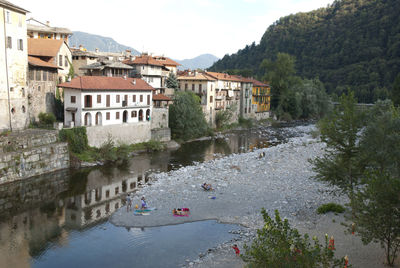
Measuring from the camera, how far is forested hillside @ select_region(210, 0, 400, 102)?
370 ft

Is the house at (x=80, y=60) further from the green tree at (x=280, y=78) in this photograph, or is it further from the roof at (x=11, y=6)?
the green tree at (x=280, y=78)

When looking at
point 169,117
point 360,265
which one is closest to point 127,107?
point 169,117

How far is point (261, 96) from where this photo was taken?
77562 mm

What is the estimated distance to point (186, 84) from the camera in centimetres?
6138

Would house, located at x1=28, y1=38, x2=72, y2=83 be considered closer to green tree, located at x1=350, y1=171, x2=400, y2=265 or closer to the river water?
the river water

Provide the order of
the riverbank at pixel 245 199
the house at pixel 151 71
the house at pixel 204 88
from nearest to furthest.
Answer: the riverbank at pixel 245 199 → the house at pixel 151 71 → the house at pixel 204 88

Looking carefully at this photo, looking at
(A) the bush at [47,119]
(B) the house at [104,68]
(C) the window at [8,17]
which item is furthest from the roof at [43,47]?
(C) the window at [8,17]

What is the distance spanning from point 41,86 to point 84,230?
24.8 m

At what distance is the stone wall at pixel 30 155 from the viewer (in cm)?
2914

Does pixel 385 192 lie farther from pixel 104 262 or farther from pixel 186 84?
pixel 186 84

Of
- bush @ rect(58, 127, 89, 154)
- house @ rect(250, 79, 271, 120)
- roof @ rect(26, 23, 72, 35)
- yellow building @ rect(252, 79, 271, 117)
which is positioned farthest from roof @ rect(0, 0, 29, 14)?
yellow building @ rect(252, 79, 271, 117)

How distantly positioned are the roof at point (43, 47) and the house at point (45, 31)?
10643 millimetres

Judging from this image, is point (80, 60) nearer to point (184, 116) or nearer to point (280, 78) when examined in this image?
point (184, 116)

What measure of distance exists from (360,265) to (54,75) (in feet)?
128
